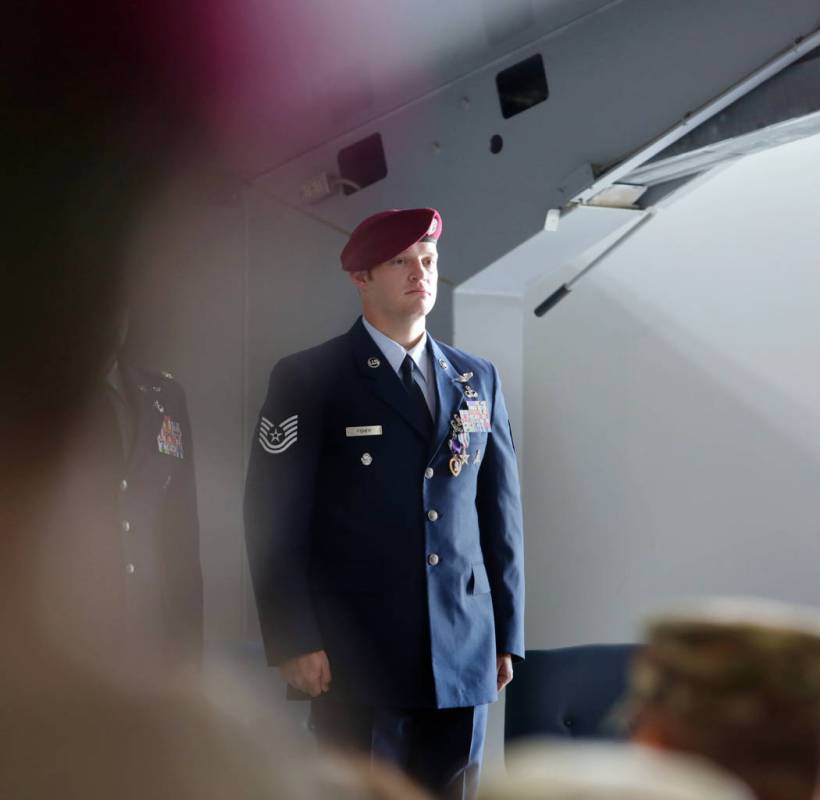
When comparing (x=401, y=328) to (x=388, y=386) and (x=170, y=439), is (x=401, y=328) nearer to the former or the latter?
(x=388, y=386)

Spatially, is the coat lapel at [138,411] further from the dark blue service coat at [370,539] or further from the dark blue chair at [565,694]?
the dark blue chair at [565,694]

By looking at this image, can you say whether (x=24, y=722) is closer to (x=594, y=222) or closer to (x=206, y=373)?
(x=594, y=222)

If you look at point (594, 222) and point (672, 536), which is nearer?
point (594, 222)

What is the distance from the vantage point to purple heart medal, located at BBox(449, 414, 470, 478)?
2.53 m

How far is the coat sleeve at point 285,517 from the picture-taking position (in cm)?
245

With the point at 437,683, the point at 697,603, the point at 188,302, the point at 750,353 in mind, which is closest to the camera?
the point at 697,603

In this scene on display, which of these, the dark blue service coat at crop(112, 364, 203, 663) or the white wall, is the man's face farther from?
the white wall

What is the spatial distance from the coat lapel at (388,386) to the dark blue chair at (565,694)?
0.51 meters

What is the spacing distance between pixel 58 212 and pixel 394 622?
6.97 ft

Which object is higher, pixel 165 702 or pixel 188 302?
pixel 188 302

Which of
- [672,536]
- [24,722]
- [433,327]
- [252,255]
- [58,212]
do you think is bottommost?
[24,722]

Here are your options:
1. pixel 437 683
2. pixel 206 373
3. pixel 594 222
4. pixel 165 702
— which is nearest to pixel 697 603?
pixel 165 702

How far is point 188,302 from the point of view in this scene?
2.33ft

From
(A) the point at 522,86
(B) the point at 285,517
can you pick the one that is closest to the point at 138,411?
(B) the point at 285,517
